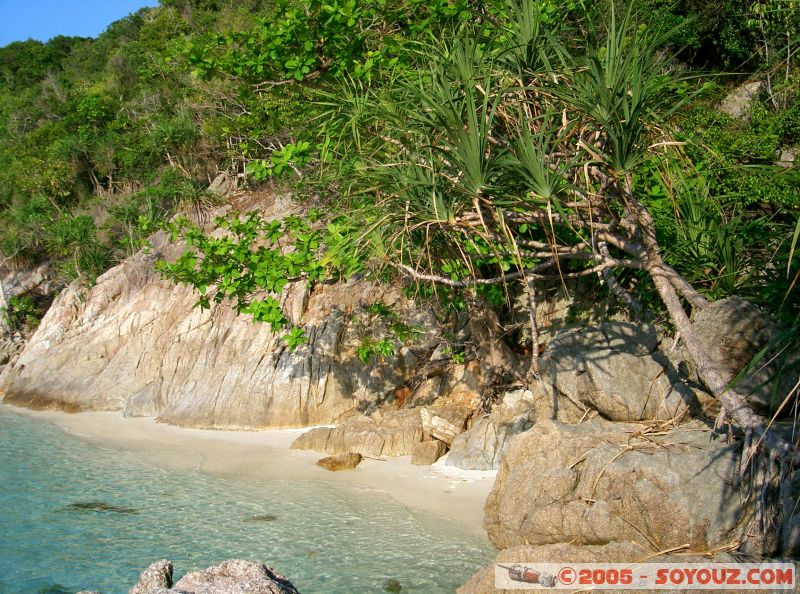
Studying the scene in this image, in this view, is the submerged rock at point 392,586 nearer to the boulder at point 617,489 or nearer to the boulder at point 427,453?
the boulder at point 617,489

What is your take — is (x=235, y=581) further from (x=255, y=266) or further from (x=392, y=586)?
(x=255, y=266)

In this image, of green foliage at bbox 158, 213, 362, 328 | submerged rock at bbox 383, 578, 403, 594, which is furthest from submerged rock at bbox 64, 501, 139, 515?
submerged rock at bbox 383, 578, 403, 594

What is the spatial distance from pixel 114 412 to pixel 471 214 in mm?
9367

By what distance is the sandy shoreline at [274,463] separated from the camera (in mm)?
7176

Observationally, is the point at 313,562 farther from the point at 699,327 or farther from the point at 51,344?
the point at 51,344

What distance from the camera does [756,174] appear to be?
29.9 ft

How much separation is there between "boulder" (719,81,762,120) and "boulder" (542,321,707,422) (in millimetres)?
5316

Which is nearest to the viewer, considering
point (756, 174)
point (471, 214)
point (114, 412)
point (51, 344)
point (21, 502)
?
point (471, 214)

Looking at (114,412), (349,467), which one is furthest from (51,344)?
(349,467)

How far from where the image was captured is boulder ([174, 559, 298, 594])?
400cm

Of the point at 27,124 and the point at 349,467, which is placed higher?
the point at 27,124

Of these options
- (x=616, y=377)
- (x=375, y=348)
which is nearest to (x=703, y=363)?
(x=616, y=377)

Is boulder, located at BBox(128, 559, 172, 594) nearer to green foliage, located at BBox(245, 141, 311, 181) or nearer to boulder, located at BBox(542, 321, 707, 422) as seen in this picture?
boulder, located at BBox(542, 321, 707, 422)

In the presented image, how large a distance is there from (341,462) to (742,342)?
4.58 m
